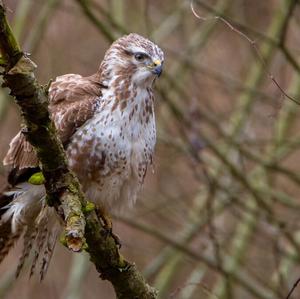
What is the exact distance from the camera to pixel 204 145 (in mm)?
6426

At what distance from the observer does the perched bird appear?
4707mm

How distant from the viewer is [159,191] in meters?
7.96

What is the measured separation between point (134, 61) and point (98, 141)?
1.87 feet

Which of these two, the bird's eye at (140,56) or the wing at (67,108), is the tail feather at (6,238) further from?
the bird's eye at (140,56)

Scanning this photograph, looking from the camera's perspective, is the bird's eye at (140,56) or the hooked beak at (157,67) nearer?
the hooked beak at (157,67)

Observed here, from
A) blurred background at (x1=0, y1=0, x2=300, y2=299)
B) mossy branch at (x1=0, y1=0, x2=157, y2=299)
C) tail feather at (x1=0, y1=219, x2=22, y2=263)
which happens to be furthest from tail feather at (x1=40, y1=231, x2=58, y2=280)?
blurred background at (x1=0, y1=0, x2=300, y2=299)

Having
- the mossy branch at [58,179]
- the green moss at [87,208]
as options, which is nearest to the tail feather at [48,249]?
the mossy branch at [58,179]

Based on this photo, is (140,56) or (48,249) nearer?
(140,56)

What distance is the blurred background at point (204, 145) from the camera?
21.5ft

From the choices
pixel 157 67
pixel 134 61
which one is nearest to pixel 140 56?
pixel 134 61

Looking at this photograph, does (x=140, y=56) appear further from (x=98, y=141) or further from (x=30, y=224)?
(x=30, y=224)

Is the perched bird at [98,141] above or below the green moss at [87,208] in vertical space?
above

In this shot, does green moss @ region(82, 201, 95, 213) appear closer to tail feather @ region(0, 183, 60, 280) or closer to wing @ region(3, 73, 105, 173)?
wing @ region(3, 73, 105, 173)

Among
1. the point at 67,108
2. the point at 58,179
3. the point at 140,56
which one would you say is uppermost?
the point at 140,56
